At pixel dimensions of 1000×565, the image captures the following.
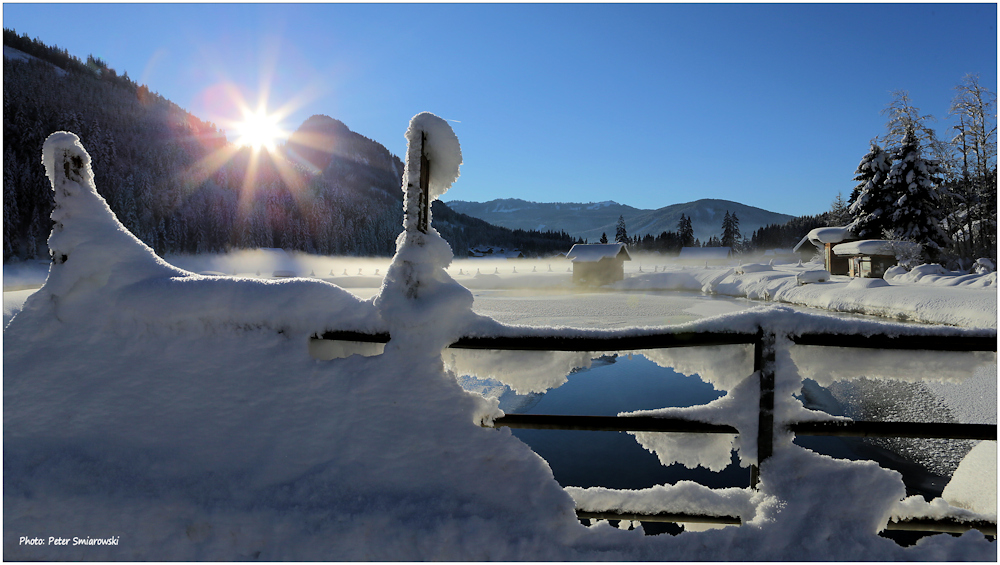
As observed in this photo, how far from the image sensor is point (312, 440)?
2629mm

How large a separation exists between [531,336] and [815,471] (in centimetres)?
187

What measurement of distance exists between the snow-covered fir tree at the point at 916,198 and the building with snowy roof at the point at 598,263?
18164mm

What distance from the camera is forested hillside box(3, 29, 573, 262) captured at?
3769 centimetres

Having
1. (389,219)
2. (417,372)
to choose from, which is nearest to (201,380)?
(417,372)

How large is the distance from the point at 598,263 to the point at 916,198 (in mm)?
21120

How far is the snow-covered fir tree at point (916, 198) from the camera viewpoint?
2794cm

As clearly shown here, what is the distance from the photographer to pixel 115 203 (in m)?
42.8

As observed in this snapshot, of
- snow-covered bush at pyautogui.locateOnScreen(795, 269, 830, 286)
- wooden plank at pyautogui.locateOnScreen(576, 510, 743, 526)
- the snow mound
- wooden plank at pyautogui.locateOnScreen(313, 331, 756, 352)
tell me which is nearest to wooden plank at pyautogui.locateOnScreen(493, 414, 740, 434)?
wooden plank at pyautogui.locateOnScreen(313, 331, 756, 352)

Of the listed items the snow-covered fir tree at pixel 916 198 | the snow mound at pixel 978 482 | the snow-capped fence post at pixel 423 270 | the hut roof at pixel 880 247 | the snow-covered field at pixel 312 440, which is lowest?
the snow mound at pixel 978 482

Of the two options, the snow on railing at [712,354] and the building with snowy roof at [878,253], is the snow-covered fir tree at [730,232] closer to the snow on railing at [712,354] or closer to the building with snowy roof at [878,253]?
the building with snowy roof at [878,253]

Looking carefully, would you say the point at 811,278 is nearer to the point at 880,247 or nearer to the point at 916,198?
the point at 880,247

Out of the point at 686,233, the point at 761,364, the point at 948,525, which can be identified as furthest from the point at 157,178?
the point at 686,233

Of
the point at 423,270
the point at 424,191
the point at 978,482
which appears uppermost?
the point at 424,191

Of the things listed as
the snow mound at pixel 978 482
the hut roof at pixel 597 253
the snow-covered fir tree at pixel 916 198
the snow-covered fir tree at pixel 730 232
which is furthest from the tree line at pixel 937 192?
the snow-covered fir tree at pixel 730 232
